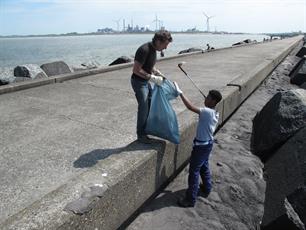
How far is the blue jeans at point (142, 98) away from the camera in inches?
165

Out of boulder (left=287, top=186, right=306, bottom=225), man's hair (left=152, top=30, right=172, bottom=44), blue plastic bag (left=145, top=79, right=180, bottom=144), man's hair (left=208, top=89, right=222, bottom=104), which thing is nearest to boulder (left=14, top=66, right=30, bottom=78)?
blue plastic bag (left=145, top=79, right=180, bottom=144)

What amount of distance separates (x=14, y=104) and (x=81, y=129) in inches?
87.1

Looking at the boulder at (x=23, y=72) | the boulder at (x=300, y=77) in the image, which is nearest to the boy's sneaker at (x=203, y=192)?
the boulder at (x=23, y=72)

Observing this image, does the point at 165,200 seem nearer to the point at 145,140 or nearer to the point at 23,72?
the point at 145,140

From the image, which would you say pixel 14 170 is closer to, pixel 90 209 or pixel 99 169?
pixel 99 169

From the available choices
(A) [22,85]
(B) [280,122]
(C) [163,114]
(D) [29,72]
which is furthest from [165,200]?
(D) [29,72]

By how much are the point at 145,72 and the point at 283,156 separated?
2.62 metres

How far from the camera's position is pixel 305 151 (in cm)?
479

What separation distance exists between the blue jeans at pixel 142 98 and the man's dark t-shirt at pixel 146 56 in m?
0.08

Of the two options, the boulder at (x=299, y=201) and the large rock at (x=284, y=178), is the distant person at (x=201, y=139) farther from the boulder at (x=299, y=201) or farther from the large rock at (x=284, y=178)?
the boulder at (x=299, y=201)

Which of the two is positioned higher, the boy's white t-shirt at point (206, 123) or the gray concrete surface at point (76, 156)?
the boy's white t-shirt at point (206, 123)

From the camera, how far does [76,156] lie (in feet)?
14.5

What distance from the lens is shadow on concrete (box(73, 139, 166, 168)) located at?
4047 millimetres

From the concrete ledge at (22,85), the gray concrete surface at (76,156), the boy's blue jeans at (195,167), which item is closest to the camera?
the gray concrete surface at (76,156)
